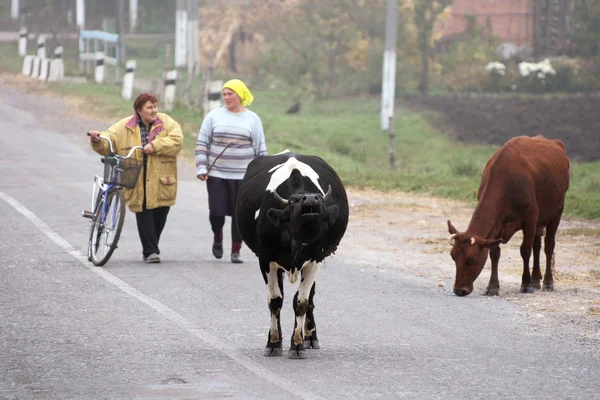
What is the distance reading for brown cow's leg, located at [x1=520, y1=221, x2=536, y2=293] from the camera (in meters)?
11.6

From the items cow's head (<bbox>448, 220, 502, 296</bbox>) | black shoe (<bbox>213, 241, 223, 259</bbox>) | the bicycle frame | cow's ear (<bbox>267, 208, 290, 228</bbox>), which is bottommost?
black shoe (<bbox>213, 241, 223, 259</bbox>)

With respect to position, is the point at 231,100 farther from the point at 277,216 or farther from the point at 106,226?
the point at 277,216

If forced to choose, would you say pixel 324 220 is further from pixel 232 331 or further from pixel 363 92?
pixel 363 92

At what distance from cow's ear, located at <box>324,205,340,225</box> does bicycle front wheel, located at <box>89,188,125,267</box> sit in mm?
4776

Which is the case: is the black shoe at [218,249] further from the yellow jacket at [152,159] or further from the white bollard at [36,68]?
the white bollard at [36,68]

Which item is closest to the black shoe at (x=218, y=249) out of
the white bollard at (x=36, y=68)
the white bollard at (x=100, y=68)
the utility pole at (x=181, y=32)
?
the white bollard at (x=100, y=68)

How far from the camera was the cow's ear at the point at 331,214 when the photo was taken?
25.2 ft

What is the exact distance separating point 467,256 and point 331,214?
3.65 meters

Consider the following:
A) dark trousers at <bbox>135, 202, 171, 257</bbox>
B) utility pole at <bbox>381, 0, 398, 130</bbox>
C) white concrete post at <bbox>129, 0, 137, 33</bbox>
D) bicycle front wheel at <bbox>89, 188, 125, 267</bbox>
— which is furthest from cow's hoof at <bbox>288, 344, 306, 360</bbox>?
white concrete post at <bbox>129, 0, 137, 33</bbox>

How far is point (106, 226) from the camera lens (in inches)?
482

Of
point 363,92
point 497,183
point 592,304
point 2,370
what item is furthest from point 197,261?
point 363,92

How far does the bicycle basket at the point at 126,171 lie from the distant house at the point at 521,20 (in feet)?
121

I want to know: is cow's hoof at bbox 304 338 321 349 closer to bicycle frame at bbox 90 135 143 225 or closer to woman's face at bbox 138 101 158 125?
bicycle frame at bbox 90 135 143 225

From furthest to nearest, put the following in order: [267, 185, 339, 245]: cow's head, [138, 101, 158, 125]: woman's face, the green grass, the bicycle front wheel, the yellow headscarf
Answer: the green grass, [138, 101, 158, 125]: woman's face, the yellow headscarf, the bicycle front wheel, [267, 185, 339, 245]: cow's head
